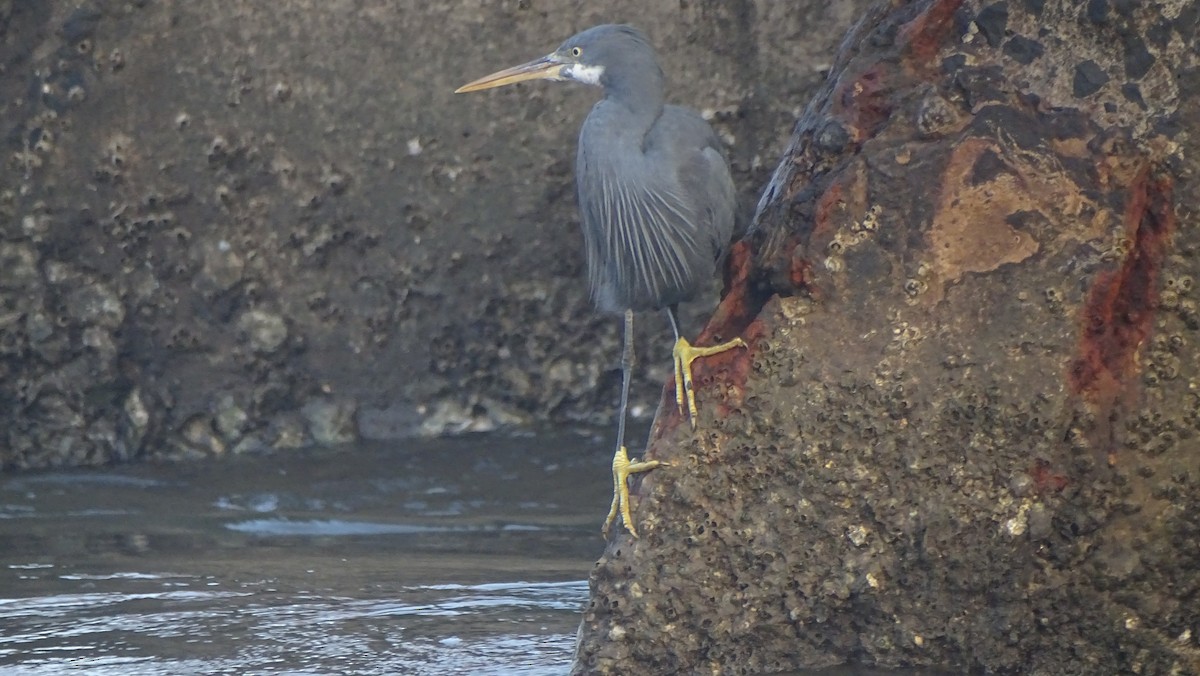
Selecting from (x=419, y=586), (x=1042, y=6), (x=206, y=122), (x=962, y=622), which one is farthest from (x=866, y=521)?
(x=206, y=122)

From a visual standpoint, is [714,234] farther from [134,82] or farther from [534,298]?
[134,82]

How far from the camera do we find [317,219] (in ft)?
19.4

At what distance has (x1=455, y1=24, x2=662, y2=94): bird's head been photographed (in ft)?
13.8

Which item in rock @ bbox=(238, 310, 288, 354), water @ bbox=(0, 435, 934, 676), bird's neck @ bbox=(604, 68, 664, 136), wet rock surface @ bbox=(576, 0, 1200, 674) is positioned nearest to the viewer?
wet rock surface @ bbox=(576, 0, 1200, 674)

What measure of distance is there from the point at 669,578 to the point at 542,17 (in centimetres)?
326

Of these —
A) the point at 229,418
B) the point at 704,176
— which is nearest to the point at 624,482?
the point at 704,176

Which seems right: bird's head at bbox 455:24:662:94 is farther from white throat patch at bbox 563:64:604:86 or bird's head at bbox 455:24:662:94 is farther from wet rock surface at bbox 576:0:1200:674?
wet rock surface at bbox 576:0:1200:674

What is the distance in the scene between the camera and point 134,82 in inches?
227

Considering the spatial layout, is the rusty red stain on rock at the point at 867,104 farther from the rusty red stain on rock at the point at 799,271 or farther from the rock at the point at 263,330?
the rock at the point at 263,330

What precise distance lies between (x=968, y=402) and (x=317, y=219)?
11.1 feet

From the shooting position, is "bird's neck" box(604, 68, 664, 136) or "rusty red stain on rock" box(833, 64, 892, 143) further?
"bird's neck" box(604, 68, 664, 136)

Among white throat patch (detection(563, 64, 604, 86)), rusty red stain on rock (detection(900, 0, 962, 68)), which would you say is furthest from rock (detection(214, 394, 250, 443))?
rusty red stain on rock (detection(900, 0, 962, 68))

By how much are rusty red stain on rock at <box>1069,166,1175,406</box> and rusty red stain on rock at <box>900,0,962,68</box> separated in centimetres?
49

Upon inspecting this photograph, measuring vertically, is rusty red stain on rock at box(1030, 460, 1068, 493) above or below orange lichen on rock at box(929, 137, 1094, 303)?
below
